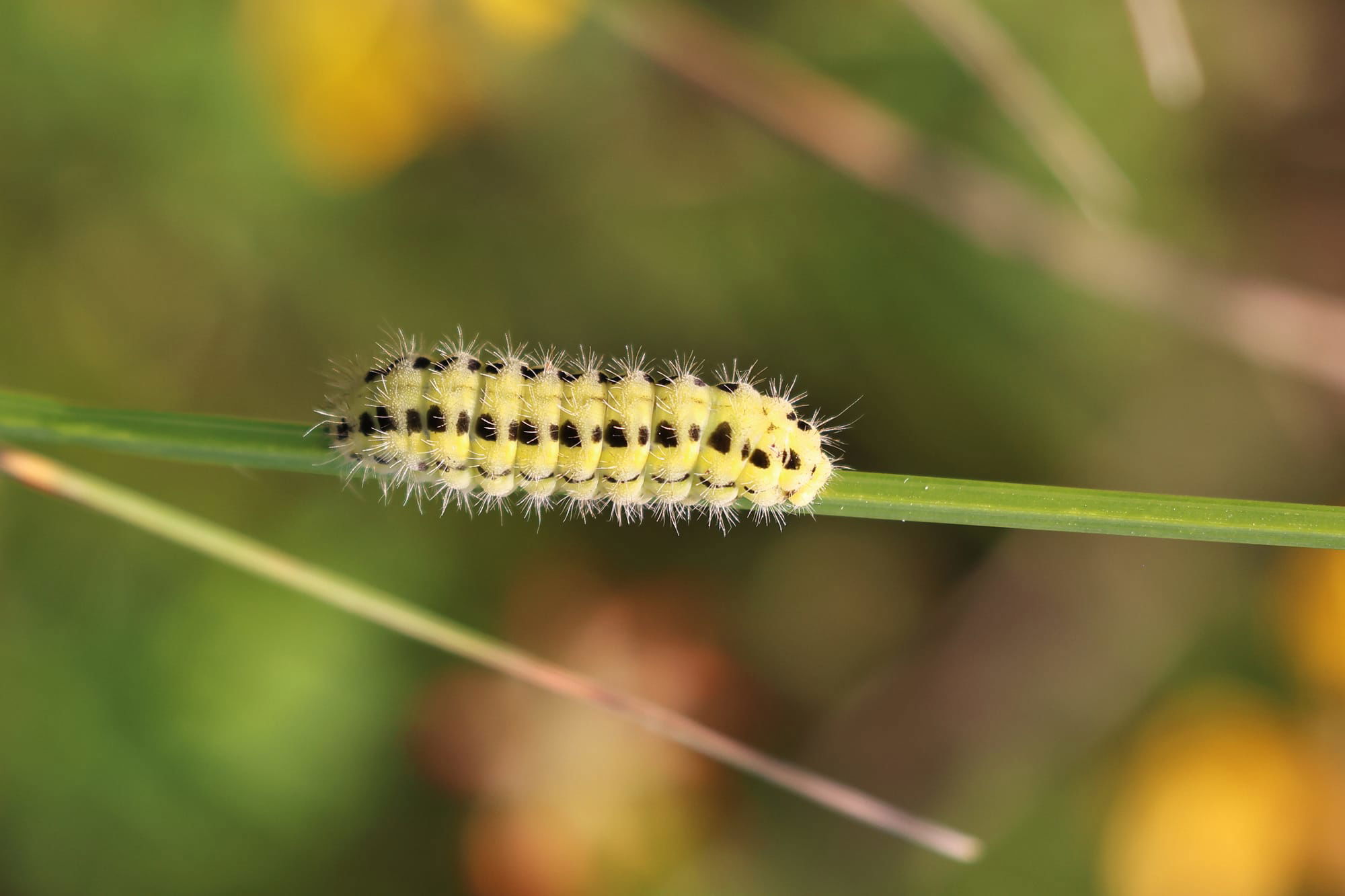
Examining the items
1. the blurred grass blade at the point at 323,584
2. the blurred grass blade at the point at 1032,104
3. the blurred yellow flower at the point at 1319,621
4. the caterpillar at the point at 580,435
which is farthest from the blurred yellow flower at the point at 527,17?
the blurred yellow flower at the point at 1319,621

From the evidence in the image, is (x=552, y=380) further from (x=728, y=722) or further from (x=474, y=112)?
(x=474, y=112)

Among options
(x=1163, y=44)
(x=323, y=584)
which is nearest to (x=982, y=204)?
(x=1163, y=44)

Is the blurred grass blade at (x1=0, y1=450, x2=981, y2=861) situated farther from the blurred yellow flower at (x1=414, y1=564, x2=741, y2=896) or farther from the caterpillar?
the blurred yellow flower at (x1=414, y1=564, x2=741, y2=896)

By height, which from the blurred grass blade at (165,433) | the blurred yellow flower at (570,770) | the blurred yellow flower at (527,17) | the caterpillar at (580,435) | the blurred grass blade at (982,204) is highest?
the blurred yellow flower at (527,17)

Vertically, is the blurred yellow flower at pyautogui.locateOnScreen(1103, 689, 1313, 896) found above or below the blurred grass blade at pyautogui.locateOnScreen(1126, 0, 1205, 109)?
below

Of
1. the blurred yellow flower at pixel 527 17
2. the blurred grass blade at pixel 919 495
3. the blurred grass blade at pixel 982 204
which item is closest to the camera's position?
the blurred grass blade at pixel 919 495

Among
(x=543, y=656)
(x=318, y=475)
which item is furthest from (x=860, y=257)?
(x=318, y=475)

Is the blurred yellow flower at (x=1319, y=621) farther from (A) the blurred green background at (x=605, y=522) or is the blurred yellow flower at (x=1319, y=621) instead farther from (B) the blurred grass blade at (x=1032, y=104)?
(B) the blurred grass blade at (x=1032, y=104)

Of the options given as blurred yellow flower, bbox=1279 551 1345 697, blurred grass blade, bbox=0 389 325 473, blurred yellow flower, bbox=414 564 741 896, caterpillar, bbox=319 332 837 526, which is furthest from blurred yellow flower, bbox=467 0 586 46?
blurred yellow flower, bbox=1279 551 1345 697
